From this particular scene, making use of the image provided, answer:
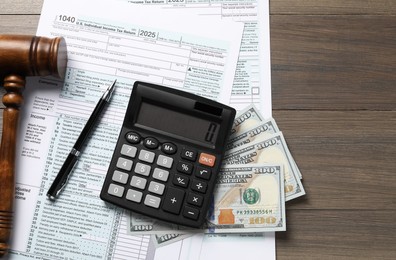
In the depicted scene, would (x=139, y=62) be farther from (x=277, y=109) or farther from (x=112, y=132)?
(x=277, y=109)

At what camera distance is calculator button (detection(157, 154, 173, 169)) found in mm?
670

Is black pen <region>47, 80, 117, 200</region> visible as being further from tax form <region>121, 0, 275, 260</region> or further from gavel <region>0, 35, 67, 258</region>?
tax form <region>121, 0, 275, 260</region>

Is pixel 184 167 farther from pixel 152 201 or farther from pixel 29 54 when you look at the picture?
pixel 29 54

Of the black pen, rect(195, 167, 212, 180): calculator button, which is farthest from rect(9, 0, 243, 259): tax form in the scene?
rect(195, 167, 212, 180): calculator button

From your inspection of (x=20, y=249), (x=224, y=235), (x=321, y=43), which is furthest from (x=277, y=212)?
(x=20, y=249)

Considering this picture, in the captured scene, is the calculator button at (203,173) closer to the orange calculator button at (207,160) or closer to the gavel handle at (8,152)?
the orange calculator button at (207,160)

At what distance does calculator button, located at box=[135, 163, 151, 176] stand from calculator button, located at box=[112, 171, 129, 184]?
0.06ft

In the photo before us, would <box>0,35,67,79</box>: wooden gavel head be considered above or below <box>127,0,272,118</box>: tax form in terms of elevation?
below

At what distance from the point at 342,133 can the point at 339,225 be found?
133mm

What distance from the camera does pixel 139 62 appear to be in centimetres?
72

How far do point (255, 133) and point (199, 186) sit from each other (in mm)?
117

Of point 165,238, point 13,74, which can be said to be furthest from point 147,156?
point 13,74

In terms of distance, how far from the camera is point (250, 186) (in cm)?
69

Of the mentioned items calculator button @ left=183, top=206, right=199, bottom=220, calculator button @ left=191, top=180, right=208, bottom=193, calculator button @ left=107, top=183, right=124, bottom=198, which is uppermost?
calculator button @ left=191, top=180, right=208, bottom=193
